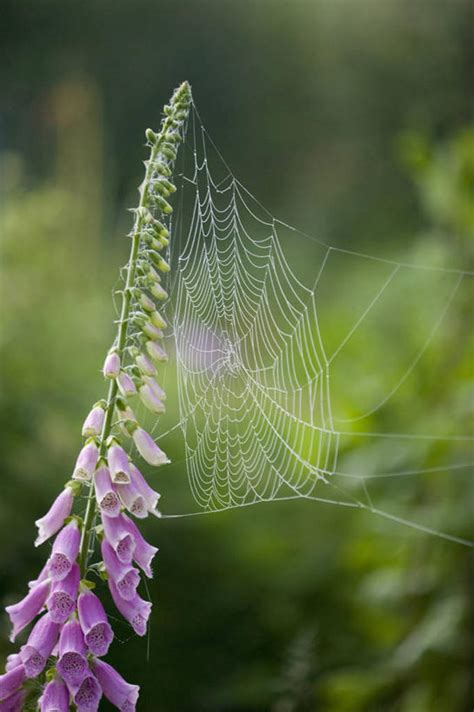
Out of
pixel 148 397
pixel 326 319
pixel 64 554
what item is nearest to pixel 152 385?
pixel 148 397

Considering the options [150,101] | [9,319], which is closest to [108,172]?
[150,101]

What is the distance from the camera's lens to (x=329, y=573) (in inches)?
52.7

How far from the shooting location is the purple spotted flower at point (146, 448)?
51 cm

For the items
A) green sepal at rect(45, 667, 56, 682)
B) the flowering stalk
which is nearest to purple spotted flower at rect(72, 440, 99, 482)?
the flowering stalk

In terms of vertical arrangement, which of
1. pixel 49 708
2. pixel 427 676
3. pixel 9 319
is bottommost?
pixel 427 676

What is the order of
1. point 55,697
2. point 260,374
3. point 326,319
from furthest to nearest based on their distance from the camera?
point 326,319
point 260,374
point 55,697

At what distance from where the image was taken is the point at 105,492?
0.48 meters

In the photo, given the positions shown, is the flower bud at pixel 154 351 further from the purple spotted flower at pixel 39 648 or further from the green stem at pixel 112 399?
the purple spotted flower at pixel 39 648

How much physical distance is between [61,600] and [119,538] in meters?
0.04

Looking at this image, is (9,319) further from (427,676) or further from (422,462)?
(427,676)

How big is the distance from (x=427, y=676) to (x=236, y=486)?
14.6 inches

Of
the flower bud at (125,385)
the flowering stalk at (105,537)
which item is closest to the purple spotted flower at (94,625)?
the flowering stalk at (105,537)

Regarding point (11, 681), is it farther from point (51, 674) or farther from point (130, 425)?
point (130, 425)

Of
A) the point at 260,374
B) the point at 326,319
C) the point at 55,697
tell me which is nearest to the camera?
the point at 55,697
